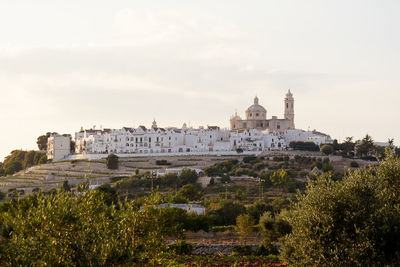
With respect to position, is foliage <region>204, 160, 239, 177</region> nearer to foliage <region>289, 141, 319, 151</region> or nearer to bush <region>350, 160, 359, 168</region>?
bush <region>350, 160, 359, 168</region>

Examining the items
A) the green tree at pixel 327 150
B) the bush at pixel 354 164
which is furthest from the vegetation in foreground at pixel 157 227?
the green tree at pixel 327 150

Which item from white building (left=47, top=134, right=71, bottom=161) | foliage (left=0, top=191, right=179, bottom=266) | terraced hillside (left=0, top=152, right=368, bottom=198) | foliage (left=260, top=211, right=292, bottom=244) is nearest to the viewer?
foliage (left=0, top=191, right=179, bottom=266)

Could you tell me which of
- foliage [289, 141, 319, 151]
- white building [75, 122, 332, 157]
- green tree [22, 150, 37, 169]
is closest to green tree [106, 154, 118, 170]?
white building [75, 122, 332, 157]

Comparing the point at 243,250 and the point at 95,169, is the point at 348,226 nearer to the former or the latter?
the point at 243,250

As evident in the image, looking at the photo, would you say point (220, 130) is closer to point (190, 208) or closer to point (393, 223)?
point (190, 208)

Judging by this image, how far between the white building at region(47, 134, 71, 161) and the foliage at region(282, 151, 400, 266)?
86.4 meters

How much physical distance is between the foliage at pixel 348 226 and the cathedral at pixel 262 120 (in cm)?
9774

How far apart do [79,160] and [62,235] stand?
76759 millimetres

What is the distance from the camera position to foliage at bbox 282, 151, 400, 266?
1764 centimetres

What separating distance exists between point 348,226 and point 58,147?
89291 mm

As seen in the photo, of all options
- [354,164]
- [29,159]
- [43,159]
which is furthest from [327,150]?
[29,159]

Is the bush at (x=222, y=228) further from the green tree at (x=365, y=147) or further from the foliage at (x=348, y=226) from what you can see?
the green tree at (x=365, y=147)

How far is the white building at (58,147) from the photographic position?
327 feet

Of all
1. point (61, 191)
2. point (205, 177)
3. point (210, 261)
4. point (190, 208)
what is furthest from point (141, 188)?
point (61, 191)
